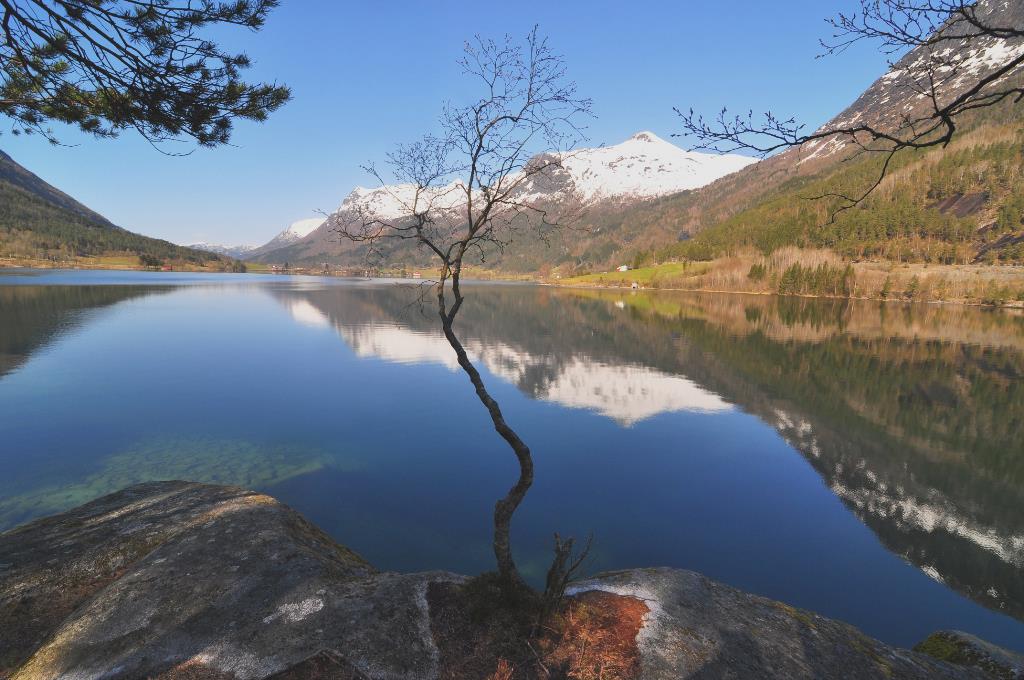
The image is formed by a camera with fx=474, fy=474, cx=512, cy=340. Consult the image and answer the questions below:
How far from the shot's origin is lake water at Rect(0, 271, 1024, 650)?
46.9 feet

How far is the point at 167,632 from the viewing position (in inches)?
258

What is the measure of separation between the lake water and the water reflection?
0.58ft

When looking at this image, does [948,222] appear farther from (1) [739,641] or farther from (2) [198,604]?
(2) [198,604]

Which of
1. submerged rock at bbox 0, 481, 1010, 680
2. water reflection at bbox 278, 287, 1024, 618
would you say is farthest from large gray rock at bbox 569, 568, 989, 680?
water reflection at bbox 278, 287, 1024, 618

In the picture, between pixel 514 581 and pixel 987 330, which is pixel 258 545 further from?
pixel 987 330

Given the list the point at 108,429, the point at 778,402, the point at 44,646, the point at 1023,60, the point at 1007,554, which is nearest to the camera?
the point at 1023,60

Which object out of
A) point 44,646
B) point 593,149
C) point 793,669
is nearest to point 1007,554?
point 793,669

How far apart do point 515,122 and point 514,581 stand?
299 inches

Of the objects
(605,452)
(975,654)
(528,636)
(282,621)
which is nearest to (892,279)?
(605,452)

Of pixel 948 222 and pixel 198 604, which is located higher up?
pixel 948 222

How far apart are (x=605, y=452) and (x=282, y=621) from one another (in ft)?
60.0

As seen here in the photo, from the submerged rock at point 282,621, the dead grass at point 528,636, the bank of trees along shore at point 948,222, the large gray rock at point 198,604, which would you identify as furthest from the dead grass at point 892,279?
the large gray rock at point 198,604

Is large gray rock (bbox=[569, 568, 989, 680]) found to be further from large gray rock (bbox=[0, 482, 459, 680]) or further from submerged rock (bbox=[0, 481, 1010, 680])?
large gray rock (bbox=[0, 482, 459, 680])

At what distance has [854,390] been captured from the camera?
35.7 metres
